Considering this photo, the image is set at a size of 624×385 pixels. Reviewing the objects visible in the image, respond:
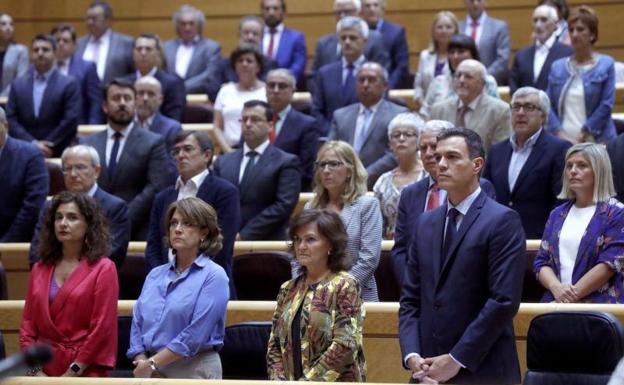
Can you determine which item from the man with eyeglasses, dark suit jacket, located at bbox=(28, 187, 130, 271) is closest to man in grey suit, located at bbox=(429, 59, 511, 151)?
the man with eyeglasses

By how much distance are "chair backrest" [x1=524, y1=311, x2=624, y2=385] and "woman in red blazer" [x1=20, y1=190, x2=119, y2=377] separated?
5.21 feet

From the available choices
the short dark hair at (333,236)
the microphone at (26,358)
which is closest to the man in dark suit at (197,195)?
the short dark hair at (333,236)

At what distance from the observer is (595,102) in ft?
22.2

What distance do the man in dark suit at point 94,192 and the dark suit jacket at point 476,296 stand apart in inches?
80.4

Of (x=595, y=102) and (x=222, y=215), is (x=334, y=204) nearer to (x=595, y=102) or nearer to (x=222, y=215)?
(x=222, y=215)

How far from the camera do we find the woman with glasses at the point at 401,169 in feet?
18.5

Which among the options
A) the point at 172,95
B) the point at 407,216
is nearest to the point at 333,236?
the point at 407,216

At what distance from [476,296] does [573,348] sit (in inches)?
13.0

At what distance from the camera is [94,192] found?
18.7 feet

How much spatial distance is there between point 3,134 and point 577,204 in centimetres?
304

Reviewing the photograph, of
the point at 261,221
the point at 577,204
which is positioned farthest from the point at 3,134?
the point at 577,204

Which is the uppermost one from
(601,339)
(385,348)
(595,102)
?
(595,102)

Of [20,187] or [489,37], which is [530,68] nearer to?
[489,37]

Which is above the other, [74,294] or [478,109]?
[478,109]
